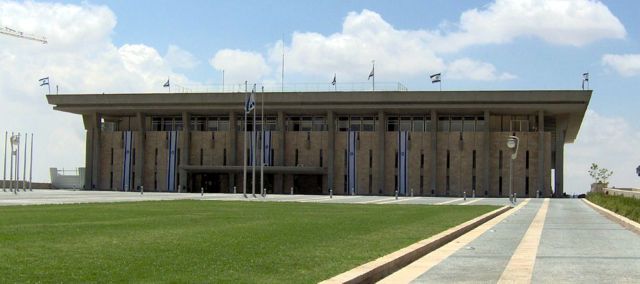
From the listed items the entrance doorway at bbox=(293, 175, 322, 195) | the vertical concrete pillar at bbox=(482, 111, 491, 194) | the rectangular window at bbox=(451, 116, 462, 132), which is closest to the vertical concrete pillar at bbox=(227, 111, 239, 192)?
the entrance doorway at bbox=(293, 175, 322, 195)

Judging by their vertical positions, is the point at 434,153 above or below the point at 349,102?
below

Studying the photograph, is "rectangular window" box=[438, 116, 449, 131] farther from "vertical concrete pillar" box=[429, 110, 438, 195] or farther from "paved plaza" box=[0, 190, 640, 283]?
"paved plaza" box=[0, 190, 640, 283]

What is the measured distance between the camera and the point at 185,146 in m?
87.6

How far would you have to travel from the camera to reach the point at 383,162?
83500mm

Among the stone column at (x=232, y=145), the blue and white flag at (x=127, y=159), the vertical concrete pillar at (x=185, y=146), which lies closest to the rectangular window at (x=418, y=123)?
the stone column at (x=232, y=145)

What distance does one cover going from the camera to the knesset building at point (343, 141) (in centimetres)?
8119

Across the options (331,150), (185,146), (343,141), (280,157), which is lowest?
(280,157)

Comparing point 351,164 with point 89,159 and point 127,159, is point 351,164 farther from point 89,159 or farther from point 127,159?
point 89,159

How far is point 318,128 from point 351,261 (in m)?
74.5

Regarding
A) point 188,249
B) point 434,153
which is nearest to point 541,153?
point 434,153

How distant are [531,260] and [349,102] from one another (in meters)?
67.5

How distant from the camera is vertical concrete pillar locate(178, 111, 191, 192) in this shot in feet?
285

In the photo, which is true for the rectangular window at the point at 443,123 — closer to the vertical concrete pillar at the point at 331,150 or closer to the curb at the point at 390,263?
the vertical concrete pillar at the point at 331,150

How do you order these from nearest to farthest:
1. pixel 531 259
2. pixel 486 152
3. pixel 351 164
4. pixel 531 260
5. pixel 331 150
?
pixel 531 260 → pixel 531 259 → pixel 486 152 → pixel 331 150 → pixel 351 164
